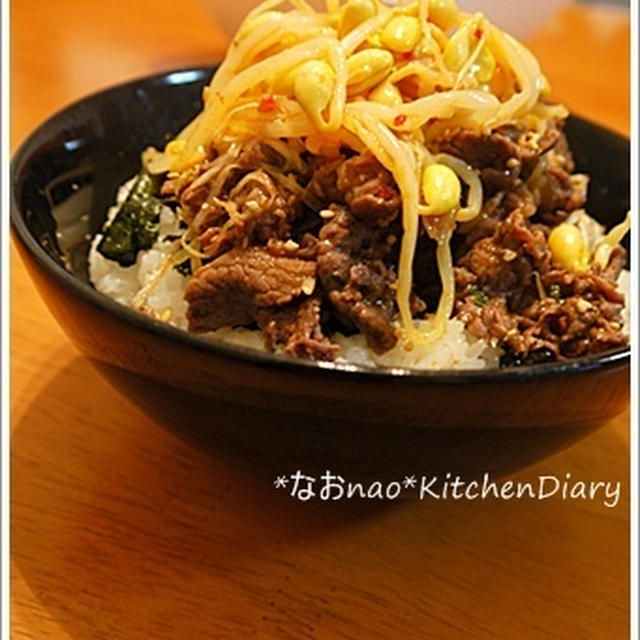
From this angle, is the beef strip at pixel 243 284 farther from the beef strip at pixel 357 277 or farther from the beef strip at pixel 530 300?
the beef strip at pixel 530 300

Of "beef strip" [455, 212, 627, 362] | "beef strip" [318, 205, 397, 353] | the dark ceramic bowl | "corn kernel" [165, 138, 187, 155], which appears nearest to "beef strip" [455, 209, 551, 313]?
"beef strip" [455, 212, 627, 362]

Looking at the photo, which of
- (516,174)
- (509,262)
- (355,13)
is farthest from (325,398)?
(355,13)

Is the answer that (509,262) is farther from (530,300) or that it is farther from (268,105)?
(268,105)

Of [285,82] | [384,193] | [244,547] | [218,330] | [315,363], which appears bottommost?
[244,547]

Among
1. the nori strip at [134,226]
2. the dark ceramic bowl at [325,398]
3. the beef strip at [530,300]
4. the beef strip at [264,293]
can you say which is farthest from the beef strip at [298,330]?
the nori strip at [134,226]

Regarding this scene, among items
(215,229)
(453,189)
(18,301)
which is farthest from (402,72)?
(18,301)

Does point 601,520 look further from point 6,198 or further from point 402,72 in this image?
point 6,198

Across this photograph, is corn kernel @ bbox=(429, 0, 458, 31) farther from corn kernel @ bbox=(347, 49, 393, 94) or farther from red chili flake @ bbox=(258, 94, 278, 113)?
red chili flake @ bbox=(258, 94, 278, 113)
